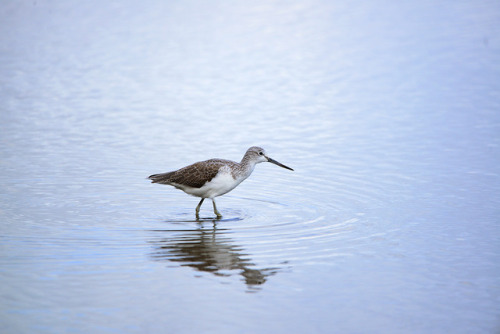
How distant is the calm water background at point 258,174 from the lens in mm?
8055

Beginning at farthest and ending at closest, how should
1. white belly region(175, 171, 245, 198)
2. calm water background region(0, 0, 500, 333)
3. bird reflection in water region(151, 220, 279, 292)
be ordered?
white belly region(175, 171, 245, 198), bird reflection in water region(151, 220, 279, 292), calm water background region(0, 0, 500, 333)

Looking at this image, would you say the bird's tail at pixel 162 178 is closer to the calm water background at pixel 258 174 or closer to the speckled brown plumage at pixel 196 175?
the speckled brown plumage at pixel 196 175

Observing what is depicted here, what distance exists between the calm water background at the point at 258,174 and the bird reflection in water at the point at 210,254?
41 mm

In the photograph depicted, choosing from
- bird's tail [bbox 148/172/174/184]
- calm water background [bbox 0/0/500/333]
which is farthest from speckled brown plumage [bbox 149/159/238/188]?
calm water background [bbox 0/0/500/333]

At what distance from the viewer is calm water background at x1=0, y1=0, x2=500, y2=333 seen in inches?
317

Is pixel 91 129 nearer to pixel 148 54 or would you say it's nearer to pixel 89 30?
pixel 148 54

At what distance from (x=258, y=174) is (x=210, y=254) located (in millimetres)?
5116

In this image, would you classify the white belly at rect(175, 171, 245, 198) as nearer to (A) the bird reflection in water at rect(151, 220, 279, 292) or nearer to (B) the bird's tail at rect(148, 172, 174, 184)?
(B) the bird's tail at rect(148, 172, 174, 184)

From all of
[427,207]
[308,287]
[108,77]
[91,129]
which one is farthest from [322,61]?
[308,287]

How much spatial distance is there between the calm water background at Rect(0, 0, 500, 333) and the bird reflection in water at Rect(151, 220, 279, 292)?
0.14 ft

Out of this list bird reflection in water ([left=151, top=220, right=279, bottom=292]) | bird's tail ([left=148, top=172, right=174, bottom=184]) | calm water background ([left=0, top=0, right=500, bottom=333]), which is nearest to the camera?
calm water background ([left=0, top=0, right=500, bottom=333])

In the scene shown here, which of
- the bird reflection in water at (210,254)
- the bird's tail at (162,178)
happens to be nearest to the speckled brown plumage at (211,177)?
the bird's tail at (162,178)

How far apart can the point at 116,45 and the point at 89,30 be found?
321 cm

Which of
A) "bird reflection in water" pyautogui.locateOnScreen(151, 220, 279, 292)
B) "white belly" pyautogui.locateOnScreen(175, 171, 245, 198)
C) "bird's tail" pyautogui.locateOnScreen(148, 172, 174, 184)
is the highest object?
"bird's tail" pyautogui.locateOnScreen(148, 172, 174, 184)
